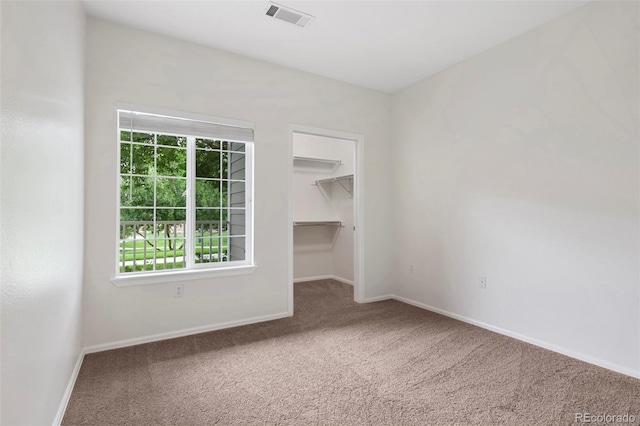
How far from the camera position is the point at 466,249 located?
11.3 feet

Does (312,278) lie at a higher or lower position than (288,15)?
lower

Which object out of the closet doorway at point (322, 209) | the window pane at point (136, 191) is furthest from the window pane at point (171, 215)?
the closet doorway at point (322, 209)

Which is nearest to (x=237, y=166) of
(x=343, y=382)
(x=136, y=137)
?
(x=136, y=137)

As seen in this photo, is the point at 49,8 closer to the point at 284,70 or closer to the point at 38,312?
the point at 38,312

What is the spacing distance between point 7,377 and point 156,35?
2.84 meters

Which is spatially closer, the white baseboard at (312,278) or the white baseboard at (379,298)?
the white baseboard at (379,298)

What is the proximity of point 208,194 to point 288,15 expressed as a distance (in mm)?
1771

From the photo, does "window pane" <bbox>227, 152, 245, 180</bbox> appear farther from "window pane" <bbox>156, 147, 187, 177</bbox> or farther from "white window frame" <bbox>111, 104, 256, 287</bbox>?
"window pane" <bbox>156, 147, 187, 177</bbox>

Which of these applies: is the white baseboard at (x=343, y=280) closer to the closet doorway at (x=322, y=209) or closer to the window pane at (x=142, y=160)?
the closet doorway at (x=322, y=209)

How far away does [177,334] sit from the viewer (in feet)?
9.83

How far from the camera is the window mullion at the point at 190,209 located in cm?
320

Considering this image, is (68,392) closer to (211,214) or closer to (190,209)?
(190,209)

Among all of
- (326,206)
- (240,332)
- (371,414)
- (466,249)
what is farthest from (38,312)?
(326,206)

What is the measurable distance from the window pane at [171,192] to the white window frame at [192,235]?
2.0 inches
